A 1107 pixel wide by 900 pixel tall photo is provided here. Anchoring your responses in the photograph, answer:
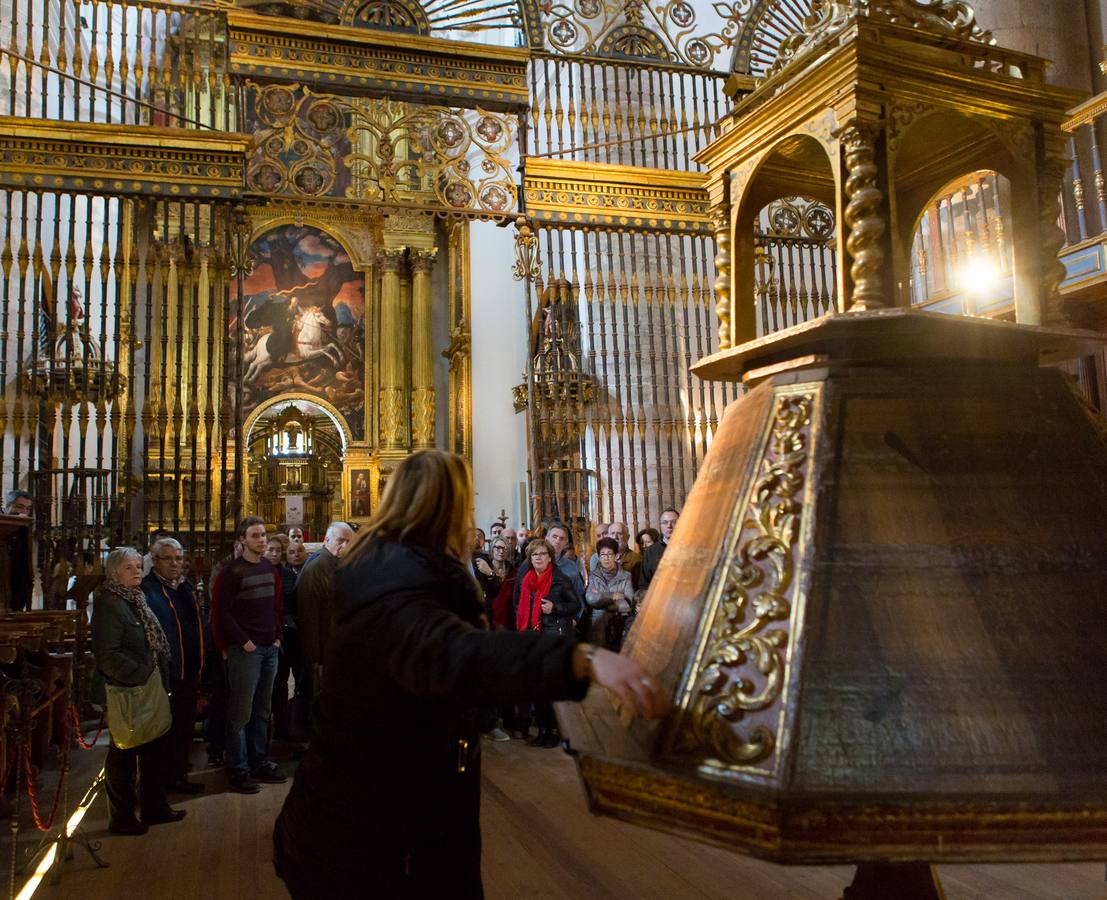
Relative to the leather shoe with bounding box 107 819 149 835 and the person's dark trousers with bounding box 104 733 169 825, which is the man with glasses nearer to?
the person's dark trousers with bounding box 104 733 169 825

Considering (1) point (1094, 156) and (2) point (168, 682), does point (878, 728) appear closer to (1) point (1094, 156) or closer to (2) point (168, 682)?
(2) point (168, 682)

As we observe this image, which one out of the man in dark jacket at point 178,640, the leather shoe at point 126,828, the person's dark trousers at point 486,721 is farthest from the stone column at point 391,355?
the person's dark trousers at point 486,721

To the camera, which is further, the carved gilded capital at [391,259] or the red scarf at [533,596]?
the carved gilded capital at [391,259]

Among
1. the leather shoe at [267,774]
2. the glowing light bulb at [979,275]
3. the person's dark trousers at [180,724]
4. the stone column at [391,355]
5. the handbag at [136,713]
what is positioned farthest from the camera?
the stone column at [391,355]

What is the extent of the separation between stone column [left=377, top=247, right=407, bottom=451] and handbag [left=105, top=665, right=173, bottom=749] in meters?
11.2

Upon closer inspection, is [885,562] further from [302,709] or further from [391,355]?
[391,355]

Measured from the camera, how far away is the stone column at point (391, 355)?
49.9 feet

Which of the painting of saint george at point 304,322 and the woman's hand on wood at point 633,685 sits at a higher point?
the painting of saint george at point 304,322

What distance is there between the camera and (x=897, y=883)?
5.88 feet

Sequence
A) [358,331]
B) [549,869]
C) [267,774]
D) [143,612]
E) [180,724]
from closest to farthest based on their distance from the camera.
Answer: [549,869]
[143,612]
[180,724]
[267,774]
[358,331]

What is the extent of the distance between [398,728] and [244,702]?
12.4ft

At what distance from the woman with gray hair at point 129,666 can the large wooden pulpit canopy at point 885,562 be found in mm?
3196

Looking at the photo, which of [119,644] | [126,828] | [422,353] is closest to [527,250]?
[119,644]

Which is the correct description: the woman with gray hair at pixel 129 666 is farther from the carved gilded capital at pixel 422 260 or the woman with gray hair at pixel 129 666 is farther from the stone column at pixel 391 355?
the carved gilded capital at pixel 422 260
